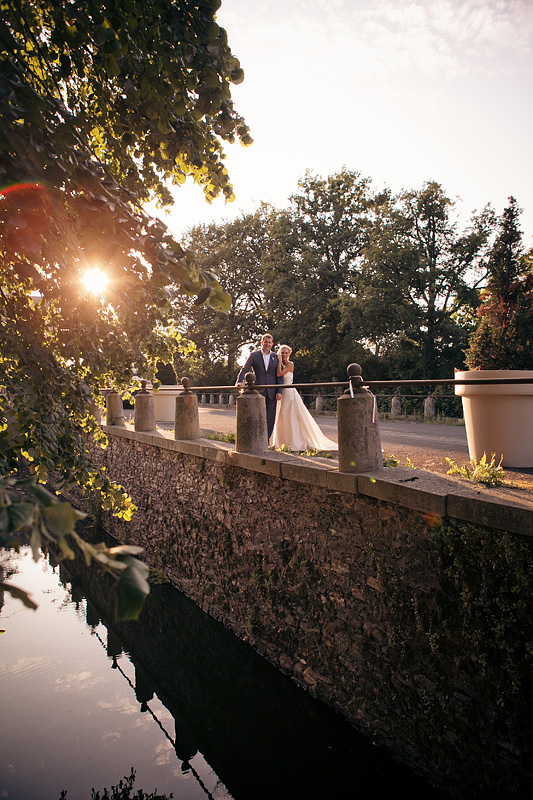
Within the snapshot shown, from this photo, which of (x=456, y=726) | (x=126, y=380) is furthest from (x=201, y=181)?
(x=456, y=726)

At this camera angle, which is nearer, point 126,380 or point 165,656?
point 126,380

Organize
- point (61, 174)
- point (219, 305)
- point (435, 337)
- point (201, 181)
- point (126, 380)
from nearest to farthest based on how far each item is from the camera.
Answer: point (61, 174) < point (219, 305) < point (201, 181) < point (126, 380) < point (435, 337)

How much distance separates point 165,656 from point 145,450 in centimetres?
397

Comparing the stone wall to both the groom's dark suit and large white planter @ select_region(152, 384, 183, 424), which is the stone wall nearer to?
the groom's dark suit

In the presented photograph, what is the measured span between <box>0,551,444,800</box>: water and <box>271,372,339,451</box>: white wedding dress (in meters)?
2.73

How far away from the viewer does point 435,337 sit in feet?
81.6

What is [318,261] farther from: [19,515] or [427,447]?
[19,515]

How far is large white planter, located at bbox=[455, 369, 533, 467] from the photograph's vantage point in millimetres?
4730

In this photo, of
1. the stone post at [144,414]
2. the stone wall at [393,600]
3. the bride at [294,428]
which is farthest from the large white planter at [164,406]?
the stone wall at [393,600]

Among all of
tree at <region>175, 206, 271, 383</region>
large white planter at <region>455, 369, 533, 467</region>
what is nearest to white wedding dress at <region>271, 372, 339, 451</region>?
large white planter at <region>455, 369, 533, 467</region>

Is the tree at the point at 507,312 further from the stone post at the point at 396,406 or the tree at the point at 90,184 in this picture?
the tree at the point at 90,184

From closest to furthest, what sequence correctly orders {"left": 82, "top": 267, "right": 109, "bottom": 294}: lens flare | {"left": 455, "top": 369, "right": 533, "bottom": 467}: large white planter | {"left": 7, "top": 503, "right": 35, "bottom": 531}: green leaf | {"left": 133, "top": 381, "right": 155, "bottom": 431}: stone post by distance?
{"left": 7, "top": 503, "right": 35, "bottom": 531}: green leaf → {"left": 82, "top": 267, "right": 109, "bottom": 294}: lens flare → {"left": 455, "top": 369, "right": 533, "bottom": 467}: large white planter → {"left": 133, "top": 381, "right": 155, "bottom": 431}: stone post

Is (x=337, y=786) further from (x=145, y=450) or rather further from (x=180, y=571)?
(x=145, y=450)

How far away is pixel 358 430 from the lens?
15.9 ft
